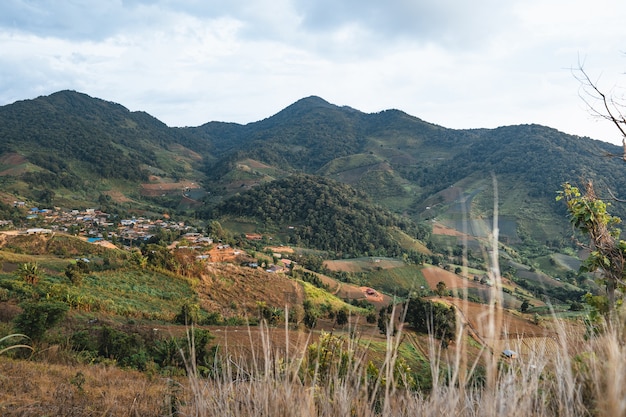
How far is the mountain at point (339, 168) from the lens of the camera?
85750 millimetres

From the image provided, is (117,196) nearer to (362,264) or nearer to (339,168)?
(362,264)

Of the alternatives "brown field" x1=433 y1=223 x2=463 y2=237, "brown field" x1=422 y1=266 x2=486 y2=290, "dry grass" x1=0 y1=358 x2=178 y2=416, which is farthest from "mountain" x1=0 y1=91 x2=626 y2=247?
"dry grass" x1=0 y1=358 x2=178 y2=416

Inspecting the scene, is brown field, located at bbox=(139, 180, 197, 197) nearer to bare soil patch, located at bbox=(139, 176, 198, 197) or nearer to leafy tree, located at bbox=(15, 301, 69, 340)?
bare soil patch, located at bbox=(139, 176, 198, 197)

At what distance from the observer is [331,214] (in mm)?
77250

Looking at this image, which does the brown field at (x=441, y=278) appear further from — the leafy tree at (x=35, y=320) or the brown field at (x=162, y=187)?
the brown field at (x=162, y=187)

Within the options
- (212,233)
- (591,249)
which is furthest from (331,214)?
(591,249)

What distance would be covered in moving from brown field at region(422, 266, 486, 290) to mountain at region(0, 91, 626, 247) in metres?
14.0

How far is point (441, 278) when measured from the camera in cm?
5088

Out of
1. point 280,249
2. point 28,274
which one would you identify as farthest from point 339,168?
point 28,274

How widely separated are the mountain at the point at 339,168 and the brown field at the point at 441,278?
14.0 metres

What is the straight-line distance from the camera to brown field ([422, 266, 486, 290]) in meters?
47.9

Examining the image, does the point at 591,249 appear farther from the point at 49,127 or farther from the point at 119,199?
the point at 49,127

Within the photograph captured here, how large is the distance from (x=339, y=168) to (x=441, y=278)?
99264 mm

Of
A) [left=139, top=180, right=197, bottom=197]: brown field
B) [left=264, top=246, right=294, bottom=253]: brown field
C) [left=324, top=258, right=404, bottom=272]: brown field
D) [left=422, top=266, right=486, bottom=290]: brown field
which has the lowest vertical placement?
[left=422, top=266, right=486, bottom=290]: brown field
